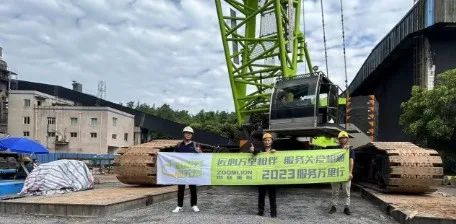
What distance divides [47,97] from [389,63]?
47050mm

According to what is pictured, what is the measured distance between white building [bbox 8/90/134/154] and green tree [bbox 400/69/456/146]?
45909 millimetres

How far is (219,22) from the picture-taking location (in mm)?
21875

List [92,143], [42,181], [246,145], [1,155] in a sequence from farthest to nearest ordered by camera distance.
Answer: [92,143], [246,145], [1,155], [42,181]

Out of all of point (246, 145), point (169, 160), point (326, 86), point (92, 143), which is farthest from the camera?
point (92, 143)

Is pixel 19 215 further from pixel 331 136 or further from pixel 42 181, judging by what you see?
pixel 331 136

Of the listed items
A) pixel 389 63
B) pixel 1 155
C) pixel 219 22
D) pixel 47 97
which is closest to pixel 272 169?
pixel 1 155

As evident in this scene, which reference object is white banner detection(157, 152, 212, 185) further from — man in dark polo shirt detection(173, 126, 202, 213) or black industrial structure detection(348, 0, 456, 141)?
black industrial structure detection(348, 0, 456, 141)

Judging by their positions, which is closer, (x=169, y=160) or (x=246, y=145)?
(x=169, y=160)

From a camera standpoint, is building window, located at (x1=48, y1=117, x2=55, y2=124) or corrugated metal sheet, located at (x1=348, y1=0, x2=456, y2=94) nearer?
corrugated metal sheet, located at (x1=348, y1=0, x2=456, y2=94)

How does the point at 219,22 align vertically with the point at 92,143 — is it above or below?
above

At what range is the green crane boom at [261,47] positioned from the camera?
19359mm

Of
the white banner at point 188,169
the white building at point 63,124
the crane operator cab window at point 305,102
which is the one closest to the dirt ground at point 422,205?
the crane operator cab window at point 305,102

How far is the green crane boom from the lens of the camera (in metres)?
19.4

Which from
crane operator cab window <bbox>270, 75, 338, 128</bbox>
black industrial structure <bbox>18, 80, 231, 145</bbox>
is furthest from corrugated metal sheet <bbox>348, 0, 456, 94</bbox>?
black industrial structure <bbox>18, 80, 231, 145</bbox>
